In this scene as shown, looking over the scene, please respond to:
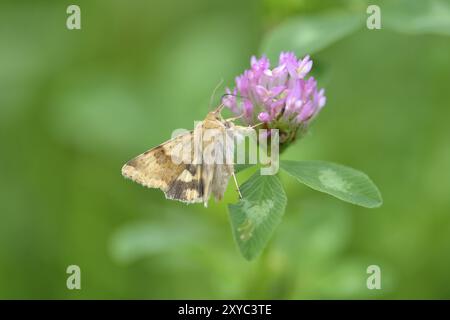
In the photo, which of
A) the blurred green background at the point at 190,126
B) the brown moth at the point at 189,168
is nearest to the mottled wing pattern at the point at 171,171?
the brown moth at the point at 189,168

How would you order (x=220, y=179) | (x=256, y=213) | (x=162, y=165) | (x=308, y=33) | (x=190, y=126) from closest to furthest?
(x=256, y=213), (x=220, y=179), (x=162, y=165), (x=308, y=33), (x=190, y=126)

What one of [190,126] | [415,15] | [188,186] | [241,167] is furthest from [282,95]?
[190,126]

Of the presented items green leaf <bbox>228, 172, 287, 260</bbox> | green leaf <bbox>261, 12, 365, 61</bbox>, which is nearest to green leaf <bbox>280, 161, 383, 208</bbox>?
green leaf <bbox>228, 172, 287, 260</bbox>

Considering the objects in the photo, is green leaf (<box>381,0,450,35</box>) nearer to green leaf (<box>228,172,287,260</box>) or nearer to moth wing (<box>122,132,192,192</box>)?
green leaf (<box>228,172,287,260</box>)

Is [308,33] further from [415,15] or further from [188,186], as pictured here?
[188,186]

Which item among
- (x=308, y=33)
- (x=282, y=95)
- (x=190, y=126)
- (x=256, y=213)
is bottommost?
(x=256, y=213)

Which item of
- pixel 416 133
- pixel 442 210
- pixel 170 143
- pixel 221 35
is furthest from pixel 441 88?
pixel 170 143

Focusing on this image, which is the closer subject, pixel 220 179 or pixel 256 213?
pixel 256 213
